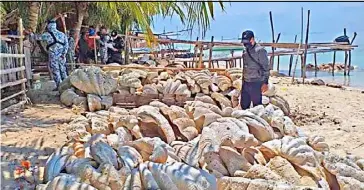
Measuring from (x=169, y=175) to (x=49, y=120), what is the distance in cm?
383

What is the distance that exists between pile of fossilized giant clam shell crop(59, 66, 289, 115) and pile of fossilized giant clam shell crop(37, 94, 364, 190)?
3.14 m

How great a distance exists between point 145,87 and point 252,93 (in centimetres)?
277

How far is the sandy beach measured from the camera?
510 centimetres

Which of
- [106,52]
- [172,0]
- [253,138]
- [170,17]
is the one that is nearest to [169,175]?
[253,138]

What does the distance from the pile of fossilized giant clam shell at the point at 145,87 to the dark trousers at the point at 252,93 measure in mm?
1115

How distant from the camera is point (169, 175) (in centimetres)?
357

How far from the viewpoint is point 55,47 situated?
889 centimetres

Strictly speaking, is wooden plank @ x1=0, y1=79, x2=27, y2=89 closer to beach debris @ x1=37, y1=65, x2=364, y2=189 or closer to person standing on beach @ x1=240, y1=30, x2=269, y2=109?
beach debris @ x1=37, y1=65, x2=364, y2=189

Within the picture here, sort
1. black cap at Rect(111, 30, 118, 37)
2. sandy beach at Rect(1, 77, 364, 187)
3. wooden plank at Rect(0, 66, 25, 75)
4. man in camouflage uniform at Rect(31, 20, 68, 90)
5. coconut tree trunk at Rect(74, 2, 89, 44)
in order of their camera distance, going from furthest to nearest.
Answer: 1. black cap at Rect(111, 30, 118, 37)
2. coconut tree trunk at Rect(74, 2, 89, 44)
3. man in camouflage uniform at Rect(31, 20, 68, 90)
4. wooden plank at Rect(0, 66, 25, 75)
5. sandy beach at Rect(1, 77, 364, 187)

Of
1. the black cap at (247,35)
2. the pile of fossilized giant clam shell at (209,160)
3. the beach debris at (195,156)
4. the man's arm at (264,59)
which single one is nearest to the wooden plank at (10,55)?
the beach debris at (195,156)

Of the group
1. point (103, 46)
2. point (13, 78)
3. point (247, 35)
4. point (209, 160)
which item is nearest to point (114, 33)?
point (103, 46)

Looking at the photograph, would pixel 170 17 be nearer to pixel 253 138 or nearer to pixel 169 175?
pixel 253 138

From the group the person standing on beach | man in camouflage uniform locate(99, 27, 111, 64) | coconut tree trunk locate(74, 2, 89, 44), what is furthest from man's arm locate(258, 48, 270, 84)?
man in camouflage uniform locate(99, 27, 111, 64)

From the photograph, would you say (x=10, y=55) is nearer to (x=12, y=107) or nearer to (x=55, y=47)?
(x=12, y=107)
